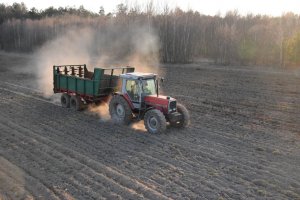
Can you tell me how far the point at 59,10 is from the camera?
70.4m

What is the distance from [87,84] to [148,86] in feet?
10.4

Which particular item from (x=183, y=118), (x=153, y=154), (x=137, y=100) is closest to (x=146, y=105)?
(x=137, y=100)

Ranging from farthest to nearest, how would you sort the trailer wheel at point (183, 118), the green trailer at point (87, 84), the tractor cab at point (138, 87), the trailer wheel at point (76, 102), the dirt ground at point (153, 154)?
the trailer wheel at point (76, 102)
the green trailer at point (87, 84)
the trailer wheel at point (183, 118)
the tractor cab at point (138, 87)
the dirt ground at point (153, 154)

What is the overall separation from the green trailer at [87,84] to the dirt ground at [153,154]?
741mm

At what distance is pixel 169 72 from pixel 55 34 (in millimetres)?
24513

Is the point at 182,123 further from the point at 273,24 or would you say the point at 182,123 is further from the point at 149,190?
the point at 273,24

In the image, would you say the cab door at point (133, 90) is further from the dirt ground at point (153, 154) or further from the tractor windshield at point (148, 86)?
the dirt ground at point (153, 154)

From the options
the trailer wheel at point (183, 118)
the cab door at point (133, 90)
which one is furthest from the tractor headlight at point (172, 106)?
the cab door at point (133, 90)

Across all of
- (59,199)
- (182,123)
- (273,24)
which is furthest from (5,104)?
(273,24)

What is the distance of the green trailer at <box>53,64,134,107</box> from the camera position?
13805mm

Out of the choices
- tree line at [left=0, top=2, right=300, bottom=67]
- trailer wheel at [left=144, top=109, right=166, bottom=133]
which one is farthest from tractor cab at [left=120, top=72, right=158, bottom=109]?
tree line at [left=0, top=2, right=300, bottom=67]

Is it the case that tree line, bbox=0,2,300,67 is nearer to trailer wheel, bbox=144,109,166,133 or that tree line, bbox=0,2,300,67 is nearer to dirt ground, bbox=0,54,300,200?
dirt ground, bbox=0,54,300,200

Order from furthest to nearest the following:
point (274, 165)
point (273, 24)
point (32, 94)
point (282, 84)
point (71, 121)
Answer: point (273, 24)
point (282, 84)
point (32, 94)
point (71, 121)
point (274, 165)

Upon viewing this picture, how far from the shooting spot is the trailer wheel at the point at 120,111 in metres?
12.2
